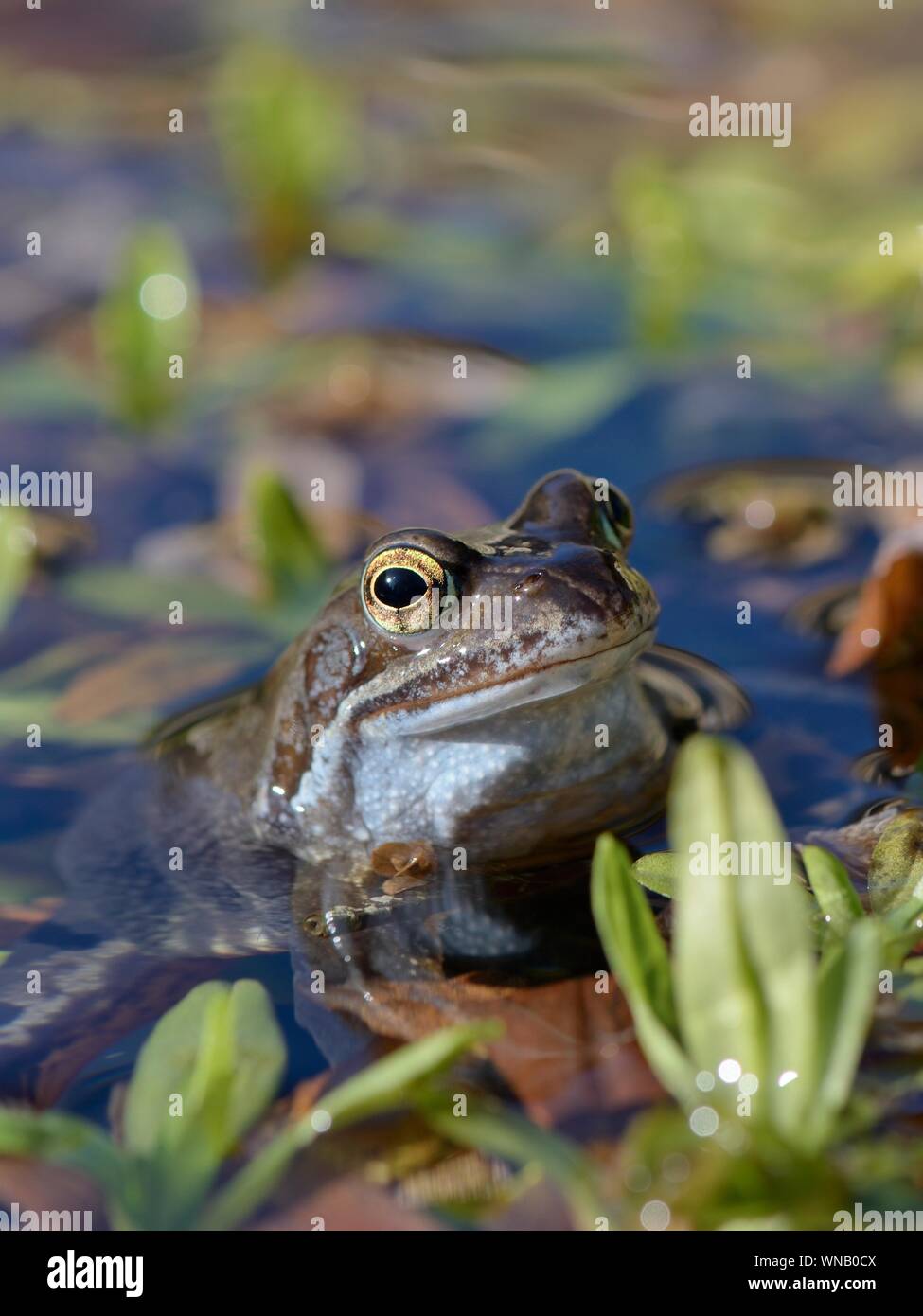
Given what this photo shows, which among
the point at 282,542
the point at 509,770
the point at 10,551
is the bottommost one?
the point at 509,770

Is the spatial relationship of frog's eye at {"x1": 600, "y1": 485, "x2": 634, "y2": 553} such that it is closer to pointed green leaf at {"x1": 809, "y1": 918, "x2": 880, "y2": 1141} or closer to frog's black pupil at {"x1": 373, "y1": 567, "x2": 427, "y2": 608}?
frog's black pupil at {"x1": 373, "y1": 567, "x2": 427, "y2": 608}

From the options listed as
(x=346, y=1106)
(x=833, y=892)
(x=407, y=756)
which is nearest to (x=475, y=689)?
(x=407, y=756)

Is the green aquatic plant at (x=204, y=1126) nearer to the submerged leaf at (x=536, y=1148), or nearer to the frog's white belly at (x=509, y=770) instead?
the submerged leaf at (x=536, y=1148)

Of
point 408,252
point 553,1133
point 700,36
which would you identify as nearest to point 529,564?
point 553,1133

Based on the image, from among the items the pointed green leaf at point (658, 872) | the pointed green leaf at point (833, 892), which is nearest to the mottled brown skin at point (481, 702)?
the pointed green leaf at point (658, 872)

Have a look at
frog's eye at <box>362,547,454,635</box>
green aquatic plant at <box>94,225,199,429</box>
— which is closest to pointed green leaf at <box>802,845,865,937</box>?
frog's eye at <box>362,547,454,635</box>

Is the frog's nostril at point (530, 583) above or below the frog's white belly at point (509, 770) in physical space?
above

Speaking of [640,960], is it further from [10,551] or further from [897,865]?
[10,551]
